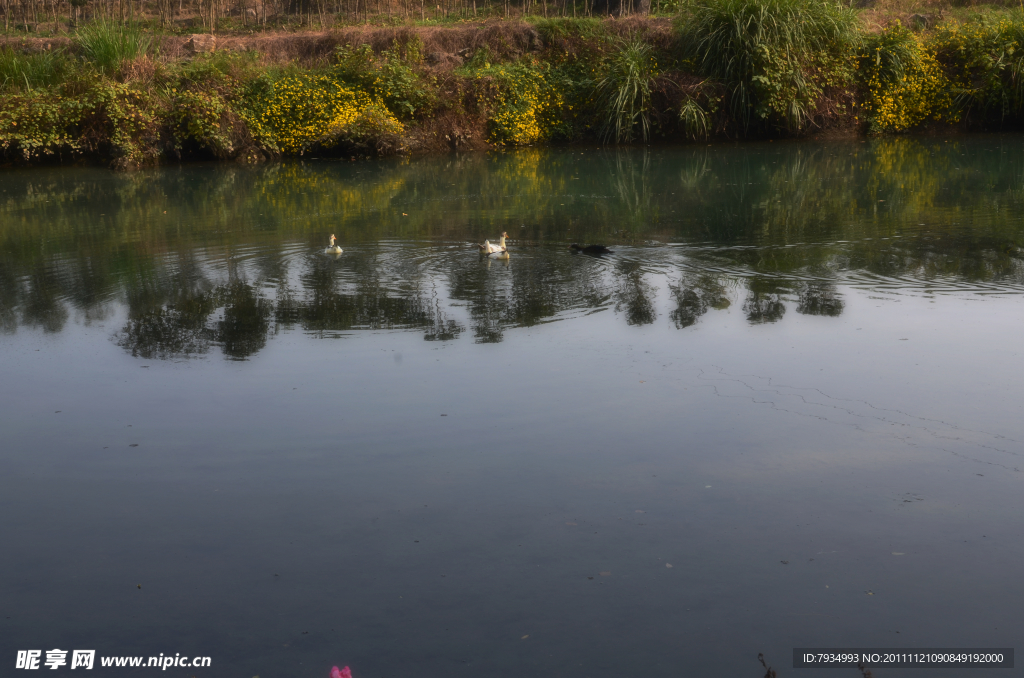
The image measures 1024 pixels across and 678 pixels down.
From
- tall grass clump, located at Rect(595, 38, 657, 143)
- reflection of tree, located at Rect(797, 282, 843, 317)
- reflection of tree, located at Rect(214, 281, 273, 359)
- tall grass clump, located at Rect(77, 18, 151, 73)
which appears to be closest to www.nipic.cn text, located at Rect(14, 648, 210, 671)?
reflection of tree, located at Rect(214, 281, 273, 359)

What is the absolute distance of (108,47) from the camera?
21.4 meters

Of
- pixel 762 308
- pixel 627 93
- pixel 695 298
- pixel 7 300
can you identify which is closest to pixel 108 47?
pixel 627 93

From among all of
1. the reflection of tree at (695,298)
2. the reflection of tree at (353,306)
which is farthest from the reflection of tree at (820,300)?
the reflection of tree at (353,306)

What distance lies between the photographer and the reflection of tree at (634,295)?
7.61 meters

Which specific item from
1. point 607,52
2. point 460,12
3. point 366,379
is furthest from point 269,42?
point 366,379

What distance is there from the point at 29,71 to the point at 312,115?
6494 millimetres

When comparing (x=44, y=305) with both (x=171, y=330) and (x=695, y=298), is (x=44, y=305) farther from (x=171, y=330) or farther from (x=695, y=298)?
(x=695, y=298)

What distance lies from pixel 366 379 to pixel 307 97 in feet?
57.5

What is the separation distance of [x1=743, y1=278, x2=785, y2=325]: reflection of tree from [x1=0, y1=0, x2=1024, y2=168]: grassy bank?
50.1 ft

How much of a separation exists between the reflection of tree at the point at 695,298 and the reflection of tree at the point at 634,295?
0.71ft

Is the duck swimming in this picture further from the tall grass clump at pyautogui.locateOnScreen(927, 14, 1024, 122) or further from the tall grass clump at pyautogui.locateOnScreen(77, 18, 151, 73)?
the tall grass clump at pyautogui.locateOnScreen(927, 14, 1024, 122)

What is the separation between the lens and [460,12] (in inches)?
1187

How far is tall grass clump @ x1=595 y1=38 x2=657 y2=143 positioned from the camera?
76.9 feet

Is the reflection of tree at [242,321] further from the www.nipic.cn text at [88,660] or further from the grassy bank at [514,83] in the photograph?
the grassy bank at [514,83]
